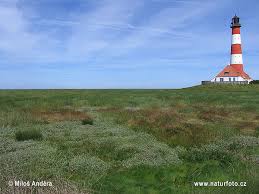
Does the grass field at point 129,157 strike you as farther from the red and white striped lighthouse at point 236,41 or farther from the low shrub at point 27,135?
the red and white striped lighthouse at point 236,41

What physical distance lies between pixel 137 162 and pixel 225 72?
82.4m

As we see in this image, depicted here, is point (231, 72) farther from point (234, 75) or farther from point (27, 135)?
point (27, 135)

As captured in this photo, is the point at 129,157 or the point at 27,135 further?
the point at 27,135

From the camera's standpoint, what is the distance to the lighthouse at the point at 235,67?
82375mm

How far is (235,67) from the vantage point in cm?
8706

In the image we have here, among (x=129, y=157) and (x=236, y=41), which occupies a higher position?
(x=236, y=41)

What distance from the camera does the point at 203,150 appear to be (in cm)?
1473

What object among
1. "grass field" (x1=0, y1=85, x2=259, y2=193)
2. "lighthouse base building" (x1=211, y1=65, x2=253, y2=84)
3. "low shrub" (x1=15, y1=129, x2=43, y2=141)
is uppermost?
"lighthouse base building" (x1=211, y1=65, x2=253, y2=84)

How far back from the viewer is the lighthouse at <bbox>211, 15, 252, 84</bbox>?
8238 cm

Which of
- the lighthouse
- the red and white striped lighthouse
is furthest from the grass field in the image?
the lighthouse

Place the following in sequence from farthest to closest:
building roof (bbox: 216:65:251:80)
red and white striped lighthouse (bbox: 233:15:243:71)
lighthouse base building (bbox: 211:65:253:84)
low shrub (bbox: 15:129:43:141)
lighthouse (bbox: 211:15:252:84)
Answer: building roof (bbox: 216:65:251:80), lighthouse base building (bbox: 211:65:253:84), lighthouse (bbox: 211:15:252:84), red and white striped lighthouse (bbox: 233:15:243:71), low shrub (bbox: 15:129:43:141)

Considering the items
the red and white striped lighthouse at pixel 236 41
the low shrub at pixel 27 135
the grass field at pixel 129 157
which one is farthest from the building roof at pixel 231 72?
the low shrub at pixel 27 135

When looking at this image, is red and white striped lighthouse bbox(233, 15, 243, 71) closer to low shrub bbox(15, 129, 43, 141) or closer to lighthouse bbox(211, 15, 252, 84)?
lighthouse bbox(211, 15, 252, 84)

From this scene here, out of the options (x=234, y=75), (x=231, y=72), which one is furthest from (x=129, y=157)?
(x=231, y=72)
